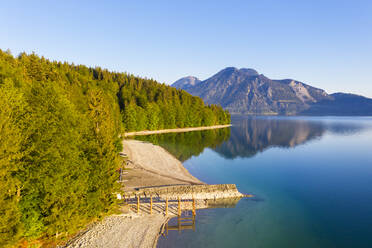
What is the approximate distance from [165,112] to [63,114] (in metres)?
130

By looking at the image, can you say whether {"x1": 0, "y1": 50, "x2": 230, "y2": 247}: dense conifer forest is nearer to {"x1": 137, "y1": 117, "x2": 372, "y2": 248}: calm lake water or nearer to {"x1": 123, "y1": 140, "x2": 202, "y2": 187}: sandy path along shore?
{"x1": 137, "y1": 117, "x2": 372, "y2": 248}: calm lake water

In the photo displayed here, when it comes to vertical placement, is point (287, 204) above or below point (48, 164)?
below

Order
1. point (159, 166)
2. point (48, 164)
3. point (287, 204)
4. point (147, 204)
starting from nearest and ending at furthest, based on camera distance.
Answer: point (48, 164) < point (147, 204) < point (287, 204) < point (159, 166)

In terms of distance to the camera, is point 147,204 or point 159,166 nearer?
point 147,204

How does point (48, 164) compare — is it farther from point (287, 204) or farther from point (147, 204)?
point (287, 204)

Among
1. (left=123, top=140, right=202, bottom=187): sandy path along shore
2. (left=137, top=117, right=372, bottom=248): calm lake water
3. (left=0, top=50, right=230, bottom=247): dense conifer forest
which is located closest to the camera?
(left=0, top=50, right=230, bottom=247): dense conifer forest

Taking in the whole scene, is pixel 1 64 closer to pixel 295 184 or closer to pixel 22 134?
pixel 22 134

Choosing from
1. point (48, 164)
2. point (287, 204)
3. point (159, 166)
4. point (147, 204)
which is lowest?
point (287, 204)

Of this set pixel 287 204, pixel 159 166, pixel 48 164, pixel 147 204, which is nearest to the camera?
pixel 48 164

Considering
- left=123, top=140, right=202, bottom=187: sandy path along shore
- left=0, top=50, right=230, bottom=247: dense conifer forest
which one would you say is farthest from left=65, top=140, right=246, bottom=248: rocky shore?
left=0, top=50, right=230, bottom=247: dense conifer forest

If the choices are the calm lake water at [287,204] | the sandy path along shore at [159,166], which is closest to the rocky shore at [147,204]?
the sandy path along shore at [159,166]

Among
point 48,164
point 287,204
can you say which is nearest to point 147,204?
point 48,164

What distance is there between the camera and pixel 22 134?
19422mm

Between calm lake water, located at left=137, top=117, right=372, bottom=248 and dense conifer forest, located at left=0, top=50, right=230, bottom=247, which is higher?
dense conifer forest, located at left=0, top=50, right=230, bottom=247
